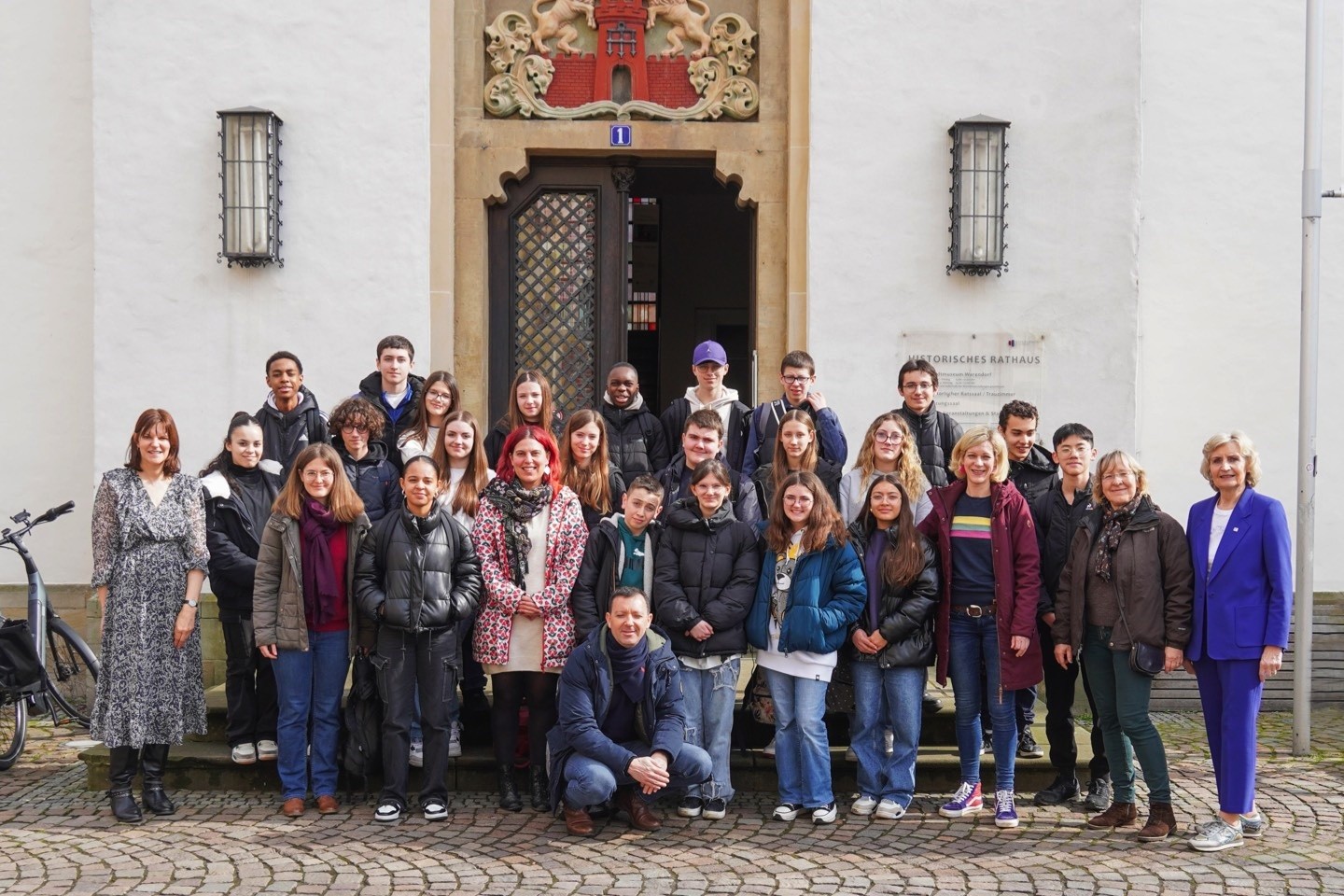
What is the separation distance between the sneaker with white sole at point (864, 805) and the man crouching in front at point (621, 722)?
75 centimetres

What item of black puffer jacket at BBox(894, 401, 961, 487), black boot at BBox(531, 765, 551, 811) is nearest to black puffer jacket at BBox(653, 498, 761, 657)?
black boot at BBox(531, 765, 551, 811)

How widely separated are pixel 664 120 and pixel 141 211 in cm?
328

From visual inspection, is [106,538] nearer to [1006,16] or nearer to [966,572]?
[966,572]

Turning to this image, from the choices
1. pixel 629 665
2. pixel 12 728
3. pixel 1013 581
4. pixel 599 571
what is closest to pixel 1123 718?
pixel 1013 581

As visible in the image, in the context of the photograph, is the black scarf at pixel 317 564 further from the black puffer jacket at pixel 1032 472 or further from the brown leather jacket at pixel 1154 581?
the brown leather jacket at pixel 1154 581

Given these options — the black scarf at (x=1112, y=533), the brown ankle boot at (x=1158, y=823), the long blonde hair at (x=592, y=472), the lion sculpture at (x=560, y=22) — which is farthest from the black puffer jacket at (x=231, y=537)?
the brown ankle boot at (x=1158, y=823)

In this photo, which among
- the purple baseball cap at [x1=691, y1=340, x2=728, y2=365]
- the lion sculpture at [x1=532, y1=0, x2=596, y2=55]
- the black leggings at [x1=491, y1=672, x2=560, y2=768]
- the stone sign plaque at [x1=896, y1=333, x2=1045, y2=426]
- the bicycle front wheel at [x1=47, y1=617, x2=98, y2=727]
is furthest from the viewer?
the lion sculpture at [x1=532, y1=0, x2=596, y2=55]

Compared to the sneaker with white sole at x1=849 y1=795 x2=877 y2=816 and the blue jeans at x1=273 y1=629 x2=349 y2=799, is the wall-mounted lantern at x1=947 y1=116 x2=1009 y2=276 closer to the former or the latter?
the sneaker with white sole at x1=849 y1=795 x2=877 y2=816

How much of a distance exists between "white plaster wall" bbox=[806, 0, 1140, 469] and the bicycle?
4647 mm

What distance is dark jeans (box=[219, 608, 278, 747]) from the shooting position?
22.1 feet

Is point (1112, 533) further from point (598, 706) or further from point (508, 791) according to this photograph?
point (508, 791)

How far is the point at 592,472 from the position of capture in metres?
6.80

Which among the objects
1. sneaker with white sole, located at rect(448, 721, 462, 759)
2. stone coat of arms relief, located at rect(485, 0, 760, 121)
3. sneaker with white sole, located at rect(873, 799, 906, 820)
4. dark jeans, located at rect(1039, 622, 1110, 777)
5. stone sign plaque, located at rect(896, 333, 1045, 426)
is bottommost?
sneaker with white sole, located at rect(873, 799, 906, 820)

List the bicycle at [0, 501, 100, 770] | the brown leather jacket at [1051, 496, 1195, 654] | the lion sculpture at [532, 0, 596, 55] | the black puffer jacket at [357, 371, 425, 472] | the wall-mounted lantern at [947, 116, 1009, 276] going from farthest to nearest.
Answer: the lion sculpture at [532, 0, 596, 55] → the wall-mounted lantern at [947, 116, 1009, 276] → the bicycle at [0, 501, 100, 770] → the black puffer jacket at [357, 371, 425, 472] → the brown leather jacket at [1051, 496, 1195, 654]
